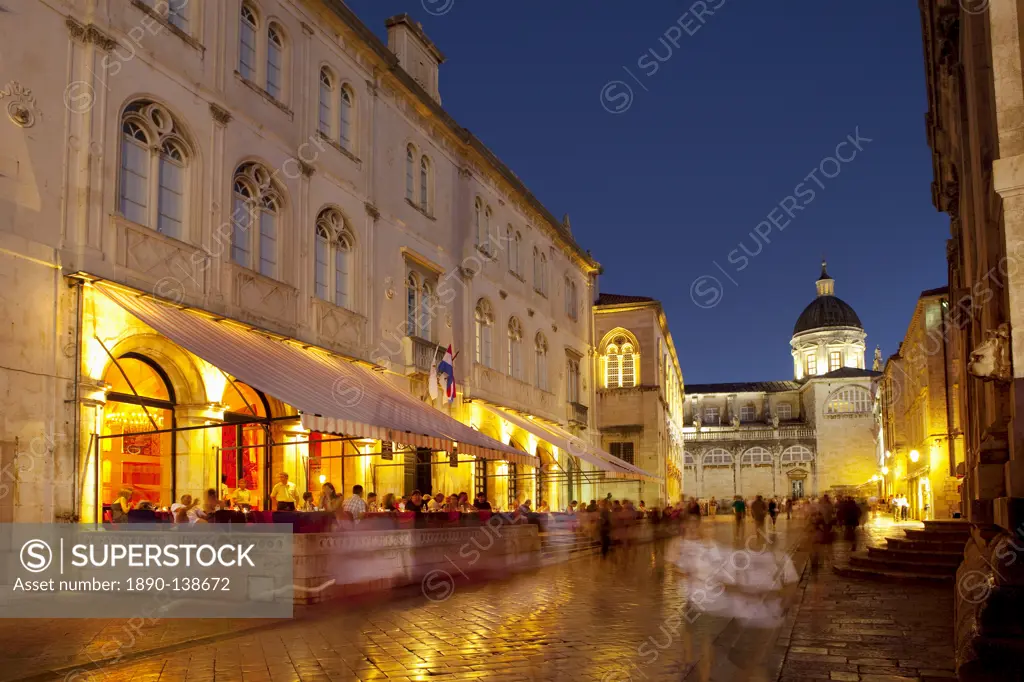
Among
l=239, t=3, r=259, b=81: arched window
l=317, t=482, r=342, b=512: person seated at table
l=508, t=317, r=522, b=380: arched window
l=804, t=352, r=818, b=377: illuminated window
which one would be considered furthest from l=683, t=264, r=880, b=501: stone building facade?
l=239, t=3, r=259, b=81: arched window

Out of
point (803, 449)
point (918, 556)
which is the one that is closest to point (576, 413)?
point (918, 556)

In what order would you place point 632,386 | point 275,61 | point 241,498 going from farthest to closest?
point 632,386 < point 275,61 < point 241,498

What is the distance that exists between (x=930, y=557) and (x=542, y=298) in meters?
20.2

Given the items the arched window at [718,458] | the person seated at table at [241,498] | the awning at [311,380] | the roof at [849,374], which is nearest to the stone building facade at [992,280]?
the awning at [311,380]

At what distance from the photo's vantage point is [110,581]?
13.2 m

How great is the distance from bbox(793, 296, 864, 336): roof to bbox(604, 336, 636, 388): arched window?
66.1 metres

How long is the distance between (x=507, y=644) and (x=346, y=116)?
15.7 m

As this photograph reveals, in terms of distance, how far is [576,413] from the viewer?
38.6 m

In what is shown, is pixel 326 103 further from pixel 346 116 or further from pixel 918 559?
pixel 918 559

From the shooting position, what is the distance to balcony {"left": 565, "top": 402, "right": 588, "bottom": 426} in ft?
124

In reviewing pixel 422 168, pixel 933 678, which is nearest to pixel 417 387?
pixel 422 168

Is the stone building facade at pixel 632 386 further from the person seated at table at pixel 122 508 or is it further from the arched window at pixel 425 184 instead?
the person seated at table at pixel 122 508

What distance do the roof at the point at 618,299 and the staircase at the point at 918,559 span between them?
2882 centimetres

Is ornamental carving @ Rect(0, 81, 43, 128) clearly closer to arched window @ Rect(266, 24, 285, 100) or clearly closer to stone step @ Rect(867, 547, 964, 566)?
arched window @ Rect(266, 24, 285, 100)
